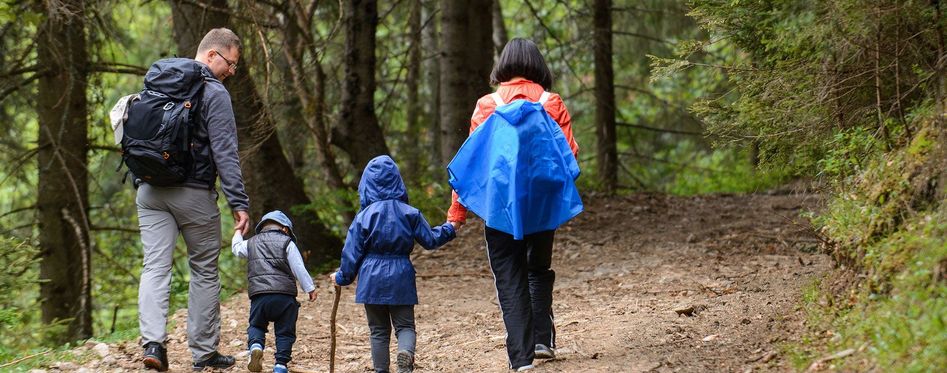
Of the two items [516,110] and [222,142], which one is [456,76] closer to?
[222,142]

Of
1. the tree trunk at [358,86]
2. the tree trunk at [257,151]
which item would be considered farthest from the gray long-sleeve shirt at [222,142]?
the tree trunk at [358,86]

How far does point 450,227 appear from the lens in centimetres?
505

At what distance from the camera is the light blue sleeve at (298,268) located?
5.29m

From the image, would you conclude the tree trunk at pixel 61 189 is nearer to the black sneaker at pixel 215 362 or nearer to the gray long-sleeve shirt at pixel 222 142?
the black sneaker at pixel 215 362

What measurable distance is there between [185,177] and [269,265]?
2.36 ft

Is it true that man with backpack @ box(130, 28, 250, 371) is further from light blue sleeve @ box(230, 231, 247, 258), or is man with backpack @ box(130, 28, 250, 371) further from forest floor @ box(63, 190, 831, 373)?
forest floor @ box(63, 190, 831, 373)

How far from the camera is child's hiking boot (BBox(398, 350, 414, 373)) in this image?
503 cm

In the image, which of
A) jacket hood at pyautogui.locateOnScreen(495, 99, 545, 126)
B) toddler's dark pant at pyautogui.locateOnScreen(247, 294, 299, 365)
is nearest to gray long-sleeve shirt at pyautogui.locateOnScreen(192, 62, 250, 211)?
toddler's dark pant at pyautogui.locateOnScreen(247, 294, 299, 365)

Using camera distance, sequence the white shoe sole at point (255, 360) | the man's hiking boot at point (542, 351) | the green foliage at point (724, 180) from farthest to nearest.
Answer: the green foliage at point (724, 180) → the white shoe sole at point (255, 360) → the man's hiking boot at point (542, 351)

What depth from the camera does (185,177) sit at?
524 cm

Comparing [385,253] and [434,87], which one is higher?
[434,87]

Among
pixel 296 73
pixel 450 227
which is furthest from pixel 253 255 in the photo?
pixel 296 73

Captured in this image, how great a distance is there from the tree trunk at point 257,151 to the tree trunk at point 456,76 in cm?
187

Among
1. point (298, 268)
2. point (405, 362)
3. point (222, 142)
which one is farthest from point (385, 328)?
point (222, 142)
